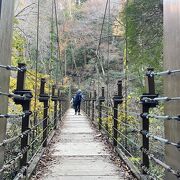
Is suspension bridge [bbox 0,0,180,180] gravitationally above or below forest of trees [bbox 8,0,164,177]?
below

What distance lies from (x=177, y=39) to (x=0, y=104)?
0.82m

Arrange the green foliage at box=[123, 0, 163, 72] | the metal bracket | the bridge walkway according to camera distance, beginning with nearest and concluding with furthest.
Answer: the metal bracket
the bridge walkway
the green foliage at box=[123, 0, 163, 72]

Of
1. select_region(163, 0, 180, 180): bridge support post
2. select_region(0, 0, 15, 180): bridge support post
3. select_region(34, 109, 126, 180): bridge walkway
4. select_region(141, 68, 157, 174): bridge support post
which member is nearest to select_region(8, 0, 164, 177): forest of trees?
select_region(34, 109, 126, 180): bridge walkway

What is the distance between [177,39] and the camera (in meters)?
1.40

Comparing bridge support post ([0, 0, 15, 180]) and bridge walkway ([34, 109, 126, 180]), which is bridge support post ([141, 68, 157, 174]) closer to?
bridge walkway ([34, 109, 126, 180])

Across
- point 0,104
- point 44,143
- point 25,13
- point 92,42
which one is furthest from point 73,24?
point 0,104

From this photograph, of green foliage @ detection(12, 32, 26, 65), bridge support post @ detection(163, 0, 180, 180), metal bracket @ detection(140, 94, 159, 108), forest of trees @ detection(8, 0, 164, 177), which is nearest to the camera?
bridge support post @ detection(163, 0, 180, 180)

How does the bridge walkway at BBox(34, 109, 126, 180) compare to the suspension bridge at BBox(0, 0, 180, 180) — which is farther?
the bridge walkway at BBox(34, 109, 126, 180)

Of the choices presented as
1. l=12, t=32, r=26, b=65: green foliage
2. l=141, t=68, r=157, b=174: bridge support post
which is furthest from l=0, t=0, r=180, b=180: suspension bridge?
l=12, t=32, r=26, b=65: green foliage

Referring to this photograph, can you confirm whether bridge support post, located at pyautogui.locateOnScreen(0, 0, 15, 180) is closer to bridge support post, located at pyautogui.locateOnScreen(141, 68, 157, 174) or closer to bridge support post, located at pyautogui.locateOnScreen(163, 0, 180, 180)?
bridge support post, located at pyautogui.locateOnScreen(163, 0, 180, 180)

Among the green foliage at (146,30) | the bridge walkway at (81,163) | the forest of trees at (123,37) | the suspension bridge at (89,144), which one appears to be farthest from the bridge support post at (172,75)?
the green foliage at (146,30)

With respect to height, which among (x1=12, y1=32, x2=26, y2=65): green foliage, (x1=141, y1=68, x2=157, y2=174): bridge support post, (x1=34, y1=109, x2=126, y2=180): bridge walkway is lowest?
(x1=34, y1=109, x2=126, y2=180): bridge walkway

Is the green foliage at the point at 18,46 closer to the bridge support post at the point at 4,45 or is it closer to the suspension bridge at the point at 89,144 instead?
the suspension bridge at the point at 89,144

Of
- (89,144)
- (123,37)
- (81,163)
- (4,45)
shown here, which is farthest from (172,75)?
(123,37)
